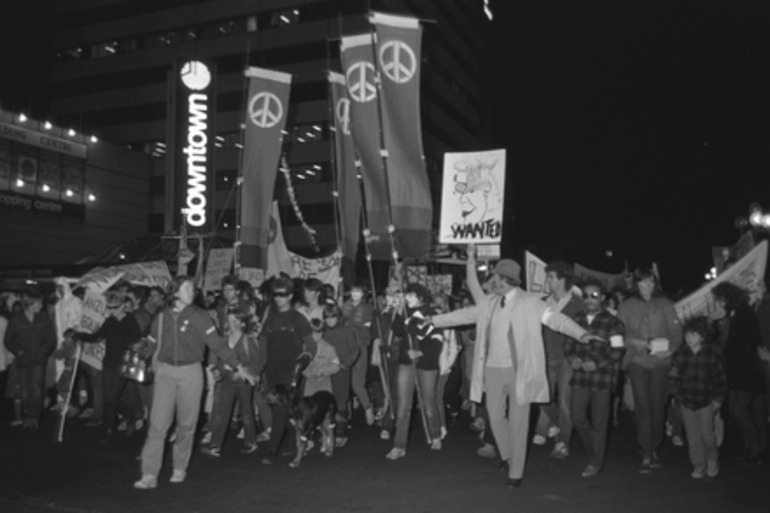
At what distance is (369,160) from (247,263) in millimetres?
3871

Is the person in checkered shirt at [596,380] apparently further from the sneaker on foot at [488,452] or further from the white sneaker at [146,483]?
the white sneaker at [146,483]

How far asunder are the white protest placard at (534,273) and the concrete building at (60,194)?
25.9m

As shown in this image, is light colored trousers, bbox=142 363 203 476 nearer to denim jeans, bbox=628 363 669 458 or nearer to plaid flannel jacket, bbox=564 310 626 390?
plaid flannel jacket, bbox=564 310 626 390

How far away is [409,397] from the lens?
9477 millimetres

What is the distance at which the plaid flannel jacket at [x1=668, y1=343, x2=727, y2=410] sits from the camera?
829 centimetres

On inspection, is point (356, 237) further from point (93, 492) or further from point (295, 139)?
point (295, 139)

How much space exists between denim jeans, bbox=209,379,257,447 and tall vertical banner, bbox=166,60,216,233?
21.2 m

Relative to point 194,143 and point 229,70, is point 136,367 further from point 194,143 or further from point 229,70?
point 229,70

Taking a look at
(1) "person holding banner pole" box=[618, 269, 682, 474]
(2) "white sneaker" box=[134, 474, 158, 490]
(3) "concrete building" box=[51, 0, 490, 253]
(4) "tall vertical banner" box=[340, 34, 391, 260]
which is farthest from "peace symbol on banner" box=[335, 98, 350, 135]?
(3) "concrete building" box=[51, 0, 490, 253]

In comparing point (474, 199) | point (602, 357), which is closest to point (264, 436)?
point (474, 199)

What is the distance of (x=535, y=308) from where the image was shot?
7684 mm

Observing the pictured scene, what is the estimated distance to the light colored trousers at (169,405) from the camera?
25.1 ft

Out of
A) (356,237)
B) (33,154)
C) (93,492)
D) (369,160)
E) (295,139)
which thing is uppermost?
(295,139)

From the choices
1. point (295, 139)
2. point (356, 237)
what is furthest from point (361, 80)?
point (295, 139)
